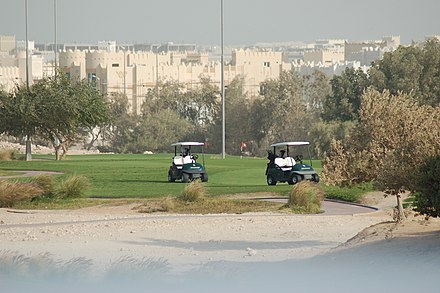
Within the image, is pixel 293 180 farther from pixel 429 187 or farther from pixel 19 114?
pixel 19 114

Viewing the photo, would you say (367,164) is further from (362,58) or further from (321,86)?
(362,58)

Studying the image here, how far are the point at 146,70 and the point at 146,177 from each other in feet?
296

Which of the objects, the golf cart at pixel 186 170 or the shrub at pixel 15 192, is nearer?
the shrub at pixel 15 192

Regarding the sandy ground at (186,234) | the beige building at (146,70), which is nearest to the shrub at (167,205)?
the sandy ground at (186,234)

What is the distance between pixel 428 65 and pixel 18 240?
5328 cm

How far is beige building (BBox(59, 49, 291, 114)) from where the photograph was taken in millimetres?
126875

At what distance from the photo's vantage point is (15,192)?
30344 mm

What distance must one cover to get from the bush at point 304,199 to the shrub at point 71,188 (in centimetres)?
588

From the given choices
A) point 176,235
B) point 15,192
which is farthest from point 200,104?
point 176,235

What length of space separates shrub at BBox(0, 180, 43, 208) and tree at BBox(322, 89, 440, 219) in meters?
9.84

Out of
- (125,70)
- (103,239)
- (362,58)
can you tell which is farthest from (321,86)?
(362,58)

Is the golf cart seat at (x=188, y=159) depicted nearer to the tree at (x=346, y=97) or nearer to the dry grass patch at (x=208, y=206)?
the dry grass patch at (x=208, y=206)

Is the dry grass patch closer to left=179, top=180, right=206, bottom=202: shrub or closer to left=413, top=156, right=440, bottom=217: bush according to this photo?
left=179, top=180, right=206, bottom=202: shrub

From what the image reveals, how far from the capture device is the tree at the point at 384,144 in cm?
2027
